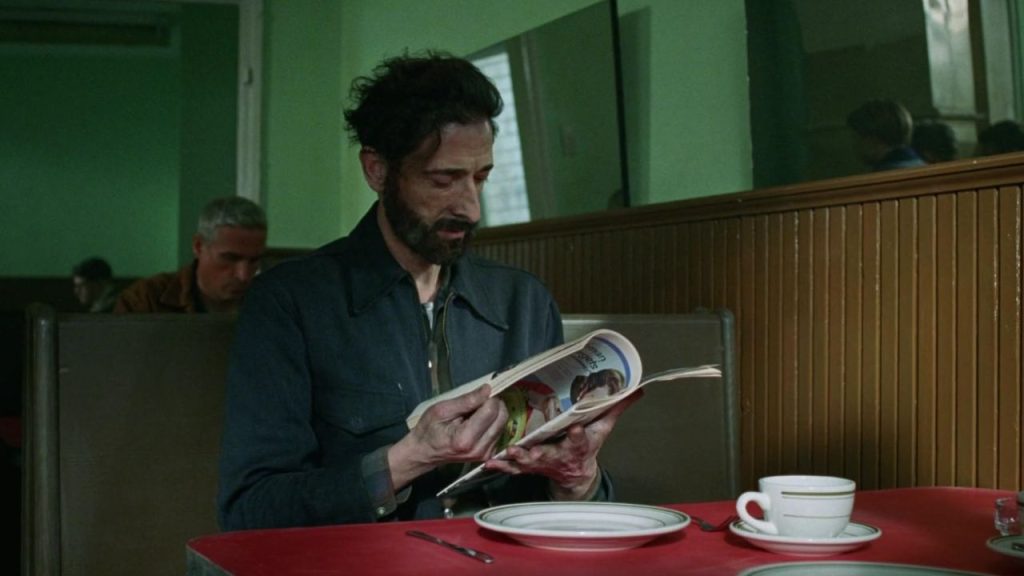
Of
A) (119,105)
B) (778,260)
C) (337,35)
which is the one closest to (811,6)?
(778,260)

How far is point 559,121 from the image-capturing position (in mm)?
3600

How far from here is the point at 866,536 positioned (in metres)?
1.16

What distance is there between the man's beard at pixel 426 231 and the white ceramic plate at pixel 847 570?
2.93ft

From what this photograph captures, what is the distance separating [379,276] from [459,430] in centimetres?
44

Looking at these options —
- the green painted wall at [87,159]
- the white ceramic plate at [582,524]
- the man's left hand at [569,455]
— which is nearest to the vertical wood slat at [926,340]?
the man's left hand at [569,455]

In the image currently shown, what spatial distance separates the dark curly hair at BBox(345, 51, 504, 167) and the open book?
1.63 feet

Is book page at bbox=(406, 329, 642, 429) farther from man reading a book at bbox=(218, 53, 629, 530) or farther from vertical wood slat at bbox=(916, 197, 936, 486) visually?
vertical wood slat at bbox=(916, 197, 936, 486)

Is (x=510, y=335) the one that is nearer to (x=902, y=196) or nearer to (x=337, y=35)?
(x=902, y=196)

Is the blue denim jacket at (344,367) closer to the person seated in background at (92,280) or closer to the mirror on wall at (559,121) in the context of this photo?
the mirror on wall at (559,121)

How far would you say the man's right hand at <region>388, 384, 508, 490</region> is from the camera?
1.42 meters

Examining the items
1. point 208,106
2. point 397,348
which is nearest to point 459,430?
point 397,348

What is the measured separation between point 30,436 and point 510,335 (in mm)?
749

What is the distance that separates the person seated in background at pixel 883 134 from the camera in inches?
87.5

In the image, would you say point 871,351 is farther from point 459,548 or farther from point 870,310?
point 459,548
